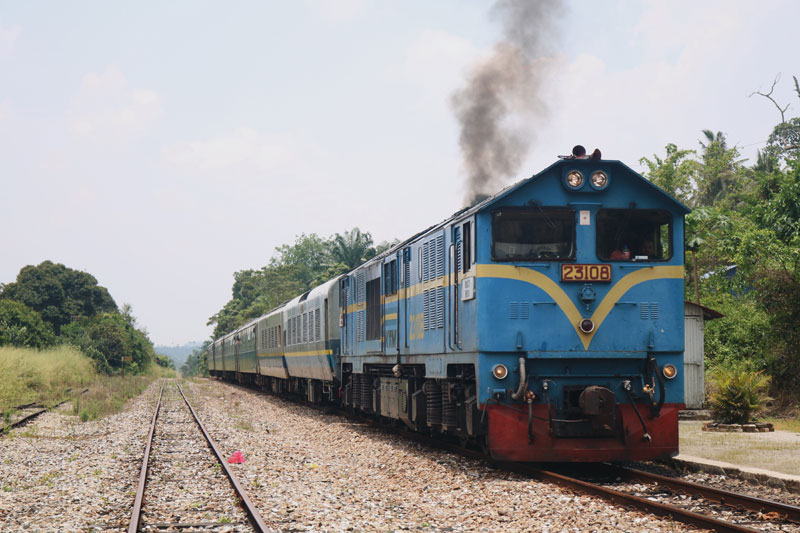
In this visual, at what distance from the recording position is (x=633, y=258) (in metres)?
10.6

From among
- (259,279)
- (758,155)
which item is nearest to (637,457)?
(758,155)

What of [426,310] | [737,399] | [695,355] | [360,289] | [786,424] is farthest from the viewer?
[695,355]

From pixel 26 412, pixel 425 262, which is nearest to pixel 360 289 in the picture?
pixel 425 262

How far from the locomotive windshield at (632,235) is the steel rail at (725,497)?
107 inches

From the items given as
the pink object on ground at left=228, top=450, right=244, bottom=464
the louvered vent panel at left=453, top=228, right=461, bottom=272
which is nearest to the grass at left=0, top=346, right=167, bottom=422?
the pink object on ground at left=228, top=450, right=244, bottom=464

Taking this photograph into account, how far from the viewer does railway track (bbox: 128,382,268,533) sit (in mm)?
7977

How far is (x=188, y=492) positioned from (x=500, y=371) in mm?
4049

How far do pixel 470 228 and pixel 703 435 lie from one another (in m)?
6.54

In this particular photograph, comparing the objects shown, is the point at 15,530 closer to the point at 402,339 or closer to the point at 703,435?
the point at 402,339

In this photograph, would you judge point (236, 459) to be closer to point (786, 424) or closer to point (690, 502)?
point (690, 502)

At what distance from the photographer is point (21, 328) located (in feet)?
143

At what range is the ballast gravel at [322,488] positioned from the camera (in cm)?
781

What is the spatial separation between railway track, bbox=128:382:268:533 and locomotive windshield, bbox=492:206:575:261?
4.41 m

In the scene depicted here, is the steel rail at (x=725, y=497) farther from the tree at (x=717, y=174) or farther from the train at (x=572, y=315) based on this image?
the tree at (x=717, y=174)
